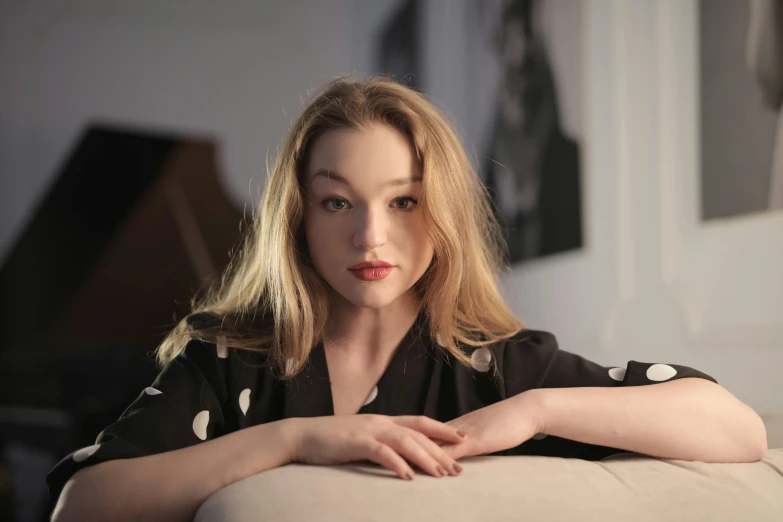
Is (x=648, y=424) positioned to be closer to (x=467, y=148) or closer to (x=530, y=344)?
(x=530, y=344)

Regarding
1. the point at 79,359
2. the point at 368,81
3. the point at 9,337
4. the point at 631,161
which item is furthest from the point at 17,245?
the point at 368,81

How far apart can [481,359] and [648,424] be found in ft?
0.96

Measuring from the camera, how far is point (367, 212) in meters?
Answer: 1.08

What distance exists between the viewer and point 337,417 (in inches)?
35.5

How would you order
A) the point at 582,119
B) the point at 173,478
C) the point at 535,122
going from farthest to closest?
the point at 535,122 → the point at 582,119 → the point at 173,478

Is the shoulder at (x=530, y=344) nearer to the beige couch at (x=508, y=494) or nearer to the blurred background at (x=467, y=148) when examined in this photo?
the beige couch at (x=508, y=494)

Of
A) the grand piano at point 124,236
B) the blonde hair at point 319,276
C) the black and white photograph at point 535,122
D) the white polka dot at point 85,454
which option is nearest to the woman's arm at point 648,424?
the blonde hair at point 319,276

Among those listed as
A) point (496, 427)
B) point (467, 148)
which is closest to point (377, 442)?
point (496, 427)

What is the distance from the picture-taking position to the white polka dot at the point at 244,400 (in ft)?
3.73

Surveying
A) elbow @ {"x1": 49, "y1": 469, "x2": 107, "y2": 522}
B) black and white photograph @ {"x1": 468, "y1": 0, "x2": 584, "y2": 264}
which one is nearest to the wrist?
elbow @ {"x1": 49, "y1": 469, "x2": 107, "y2": 522}

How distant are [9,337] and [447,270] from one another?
4323 millimetres

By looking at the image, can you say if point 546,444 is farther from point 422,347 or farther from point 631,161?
point 631,161

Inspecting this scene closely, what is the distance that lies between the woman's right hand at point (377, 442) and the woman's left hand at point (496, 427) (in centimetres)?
2

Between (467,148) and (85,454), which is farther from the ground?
(467,148)
